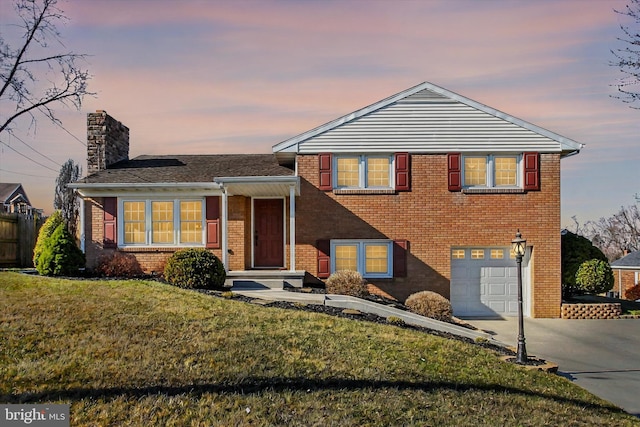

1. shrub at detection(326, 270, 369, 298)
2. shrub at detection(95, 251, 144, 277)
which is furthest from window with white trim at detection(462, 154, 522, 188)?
shrub at detection(95, 251, 144, 277)

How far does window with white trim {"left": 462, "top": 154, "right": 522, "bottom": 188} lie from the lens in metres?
15.7

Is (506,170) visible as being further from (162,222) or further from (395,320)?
(162,222)

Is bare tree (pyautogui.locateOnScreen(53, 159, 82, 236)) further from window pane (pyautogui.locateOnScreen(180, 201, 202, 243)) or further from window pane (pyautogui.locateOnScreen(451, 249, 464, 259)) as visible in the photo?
window pane (pyautogui.locateOnScreen(451, 249, 464, 259))

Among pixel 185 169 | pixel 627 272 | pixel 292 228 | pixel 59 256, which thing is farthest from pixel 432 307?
pixel 627 272

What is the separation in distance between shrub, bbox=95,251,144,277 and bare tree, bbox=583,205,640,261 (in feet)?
159

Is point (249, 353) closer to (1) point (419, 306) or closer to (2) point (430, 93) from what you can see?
(1) point (419, 306)

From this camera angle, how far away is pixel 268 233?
53.3ft

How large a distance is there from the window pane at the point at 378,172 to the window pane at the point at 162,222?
6391 mm

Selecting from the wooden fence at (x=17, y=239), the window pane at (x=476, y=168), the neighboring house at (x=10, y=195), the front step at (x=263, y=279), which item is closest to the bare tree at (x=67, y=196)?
the wooden fence at (x=17, y=239)

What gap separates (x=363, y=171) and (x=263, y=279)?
15.0ft

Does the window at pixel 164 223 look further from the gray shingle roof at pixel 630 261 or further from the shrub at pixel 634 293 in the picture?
the gray shingle roof at pixel 630 261

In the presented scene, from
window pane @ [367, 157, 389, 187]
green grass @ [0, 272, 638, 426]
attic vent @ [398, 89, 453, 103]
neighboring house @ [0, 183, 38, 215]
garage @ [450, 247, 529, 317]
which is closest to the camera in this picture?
green grass @ [0, 272, 638, 426]

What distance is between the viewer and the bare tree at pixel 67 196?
2431 cm

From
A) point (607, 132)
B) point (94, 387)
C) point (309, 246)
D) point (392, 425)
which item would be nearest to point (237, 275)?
point (309, 246)
